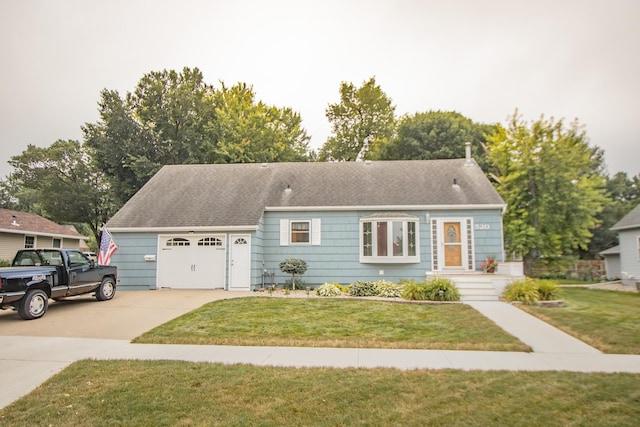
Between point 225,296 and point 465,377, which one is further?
point 225,296

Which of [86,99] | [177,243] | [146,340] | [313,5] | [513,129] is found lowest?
[146,340]

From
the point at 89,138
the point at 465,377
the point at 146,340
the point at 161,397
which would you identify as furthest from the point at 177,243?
the point at 89,138

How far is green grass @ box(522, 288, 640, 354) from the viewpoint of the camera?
286 inches

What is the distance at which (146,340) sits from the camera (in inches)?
310

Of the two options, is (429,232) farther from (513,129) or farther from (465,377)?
(465,377)

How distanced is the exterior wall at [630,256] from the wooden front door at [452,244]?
10627 mm

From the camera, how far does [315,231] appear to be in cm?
1595

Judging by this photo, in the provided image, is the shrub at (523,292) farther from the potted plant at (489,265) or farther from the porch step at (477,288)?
the potted plant at (489,265)

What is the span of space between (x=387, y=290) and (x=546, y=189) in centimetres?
1109

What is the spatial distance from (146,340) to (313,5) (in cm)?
1048

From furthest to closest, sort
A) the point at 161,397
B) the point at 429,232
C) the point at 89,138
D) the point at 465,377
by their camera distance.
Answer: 1. the point at 89,138
2. the point at 429,232
3. the point at 465,377
4. the point at 161,397

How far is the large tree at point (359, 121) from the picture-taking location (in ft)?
117

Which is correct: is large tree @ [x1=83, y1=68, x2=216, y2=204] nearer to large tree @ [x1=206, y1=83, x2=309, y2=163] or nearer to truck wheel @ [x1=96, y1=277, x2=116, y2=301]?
large tree @ [x1=206, y1=83, x2=309, y2=163]

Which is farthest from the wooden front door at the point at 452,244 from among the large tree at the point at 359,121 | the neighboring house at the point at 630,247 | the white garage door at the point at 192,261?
the large tree at the point at 359,121
